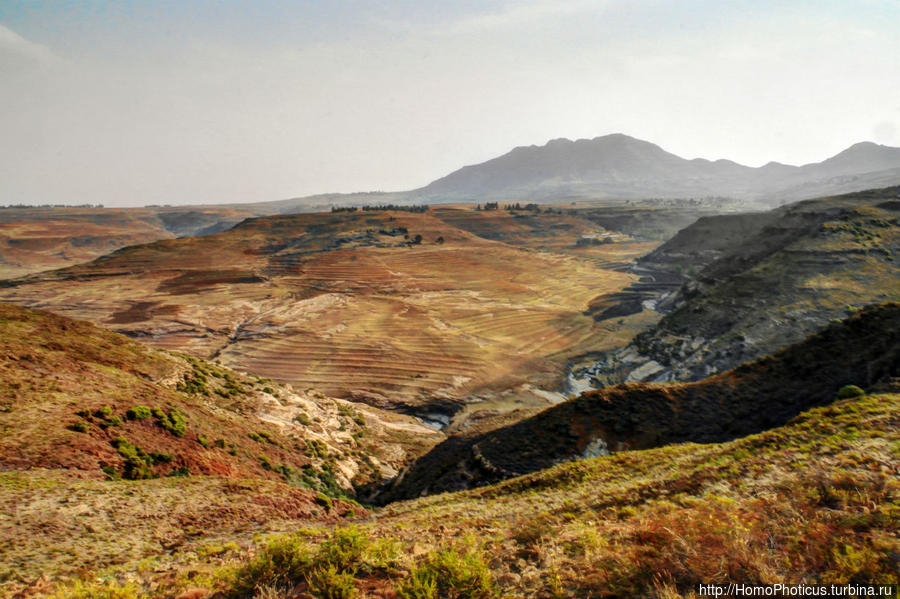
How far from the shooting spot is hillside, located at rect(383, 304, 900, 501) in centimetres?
1622

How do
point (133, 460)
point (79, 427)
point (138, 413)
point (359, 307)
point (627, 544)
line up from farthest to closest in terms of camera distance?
point (359, 307) → point (138, 413) → point (79, 427) → point (133, 460) → point (627, 544)

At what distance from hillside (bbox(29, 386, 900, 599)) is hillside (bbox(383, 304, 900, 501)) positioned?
6108 mm

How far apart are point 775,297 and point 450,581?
43.0m

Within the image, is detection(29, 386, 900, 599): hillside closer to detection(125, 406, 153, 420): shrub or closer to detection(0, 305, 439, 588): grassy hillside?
detection(0, 305, 439, 588): grassy hillside

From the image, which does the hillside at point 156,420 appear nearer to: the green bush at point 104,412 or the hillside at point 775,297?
the green bush at point 104,412

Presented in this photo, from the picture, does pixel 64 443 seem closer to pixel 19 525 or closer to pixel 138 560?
pixel 19 525

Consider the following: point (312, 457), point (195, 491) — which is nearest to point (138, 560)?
point (195, 491)

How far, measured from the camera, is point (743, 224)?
8388 cm

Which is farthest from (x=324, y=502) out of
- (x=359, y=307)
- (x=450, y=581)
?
(x=359, y=307)

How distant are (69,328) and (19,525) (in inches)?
676

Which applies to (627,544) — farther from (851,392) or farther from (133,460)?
(133,460)

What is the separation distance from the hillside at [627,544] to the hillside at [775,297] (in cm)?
2640

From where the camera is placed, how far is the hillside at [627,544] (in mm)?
5473

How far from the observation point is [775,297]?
36938mm
